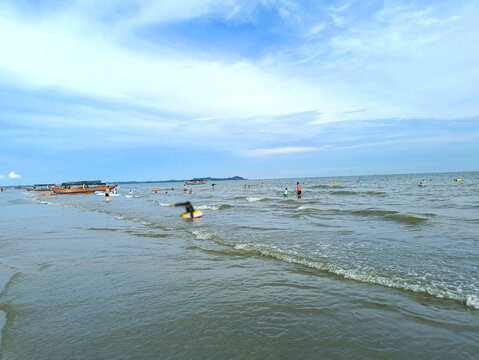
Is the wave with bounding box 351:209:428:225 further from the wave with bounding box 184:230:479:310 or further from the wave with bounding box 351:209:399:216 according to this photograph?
the wave with bounding box 184:230:479:310

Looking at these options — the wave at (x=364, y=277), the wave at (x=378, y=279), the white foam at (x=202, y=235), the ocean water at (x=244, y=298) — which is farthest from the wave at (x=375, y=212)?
the wave at (x=378, y=279)

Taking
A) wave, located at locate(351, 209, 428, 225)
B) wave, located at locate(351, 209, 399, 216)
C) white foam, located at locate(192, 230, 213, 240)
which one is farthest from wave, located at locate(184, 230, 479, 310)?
wave, located at locate(351, 209, 399, 216)

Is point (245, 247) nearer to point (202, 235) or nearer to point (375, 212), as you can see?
point (202, 235)

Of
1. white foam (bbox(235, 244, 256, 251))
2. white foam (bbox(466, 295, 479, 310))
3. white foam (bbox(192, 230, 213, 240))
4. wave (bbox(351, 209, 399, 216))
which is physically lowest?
white foam (bbox(466, 295, 479, 310))

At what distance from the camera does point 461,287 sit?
23.5ft

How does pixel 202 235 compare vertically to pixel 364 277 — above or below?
above

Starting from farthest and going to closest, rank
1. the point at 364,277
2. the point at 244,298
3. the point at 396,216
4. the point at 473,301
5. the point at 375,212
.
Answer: the point at 375,212, the point at 396,216, the point at 364,277, the point at 244,298, the point at 473,301

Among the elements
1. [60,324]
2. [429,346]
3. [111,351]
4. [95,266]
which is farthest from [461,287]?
[95,266]

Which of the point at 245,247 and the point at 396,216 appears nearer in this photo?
the point at 245,247

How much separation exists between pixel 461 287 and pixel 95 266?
1080 cm

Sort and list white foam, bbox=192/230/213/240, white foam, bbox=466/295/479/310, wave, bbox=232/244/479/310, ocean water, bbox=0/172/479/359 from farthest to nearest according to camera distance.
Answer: white foam, bbox=192/230/213/240 → wave, bbox=232/244/479/310 → white foam, bbox=466/295/479/310 → ocean water, bbox=0/172/479/359

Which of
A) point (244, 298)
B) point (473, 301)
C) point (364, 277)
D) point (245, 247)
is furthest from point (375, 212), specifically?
point (244, 298)

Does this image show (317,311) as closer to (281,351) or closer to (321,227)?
(281,351)

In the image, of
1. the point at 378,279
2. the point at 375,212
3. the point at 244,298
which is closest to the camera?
the point at 244,298
